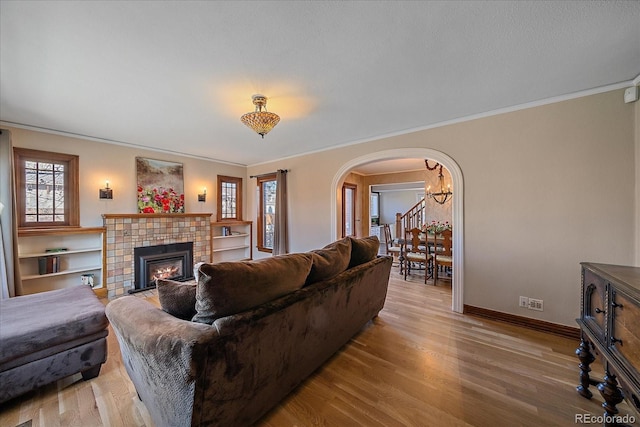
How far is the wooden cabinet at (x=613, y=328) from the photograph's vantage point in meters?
1.03

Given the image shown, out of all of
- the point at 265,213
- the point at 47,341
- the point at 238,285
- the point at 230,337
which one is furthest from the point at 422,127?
the point at 47,341

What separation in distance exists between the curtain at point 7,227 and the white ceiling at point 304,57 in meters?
0.50

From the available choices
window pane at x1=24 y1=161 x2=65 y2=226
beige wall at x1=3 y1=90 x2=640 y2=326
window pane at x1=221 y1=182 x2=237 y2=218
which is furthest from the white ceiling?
window pane at x1=221 y1=182 x2=237 y2=218

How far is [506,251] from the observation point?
276cm

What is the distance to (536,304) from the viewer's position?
259cm

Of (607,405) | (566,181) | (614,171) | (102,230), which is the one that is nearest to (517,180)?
(566,181)

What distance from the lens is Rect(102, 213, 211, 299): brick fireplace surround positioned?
3.76 m

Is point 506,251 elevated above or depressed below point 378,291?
above

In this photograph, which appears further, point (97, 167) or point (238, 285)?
point (97, 167)

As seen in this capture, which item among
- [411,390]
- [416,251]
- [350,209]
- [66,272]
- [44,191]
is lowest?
[411,390]

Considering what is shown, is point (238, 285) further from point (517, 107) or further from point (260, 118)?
point (517, 107)

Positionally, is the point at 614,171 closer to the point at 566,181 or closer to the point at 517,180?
the point at 566,181

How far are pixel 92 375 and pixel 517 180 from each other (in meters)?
4.46

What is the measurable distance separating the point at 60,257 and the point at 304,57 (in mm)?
4471
